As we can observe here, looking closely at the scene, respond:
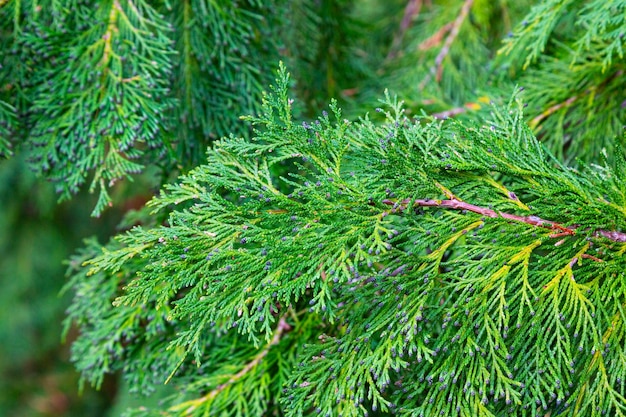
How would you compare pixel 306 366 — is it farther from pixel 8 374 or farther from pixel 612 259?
pixel 8 374

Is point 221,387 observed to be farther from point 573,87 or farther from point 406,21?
point 406,21

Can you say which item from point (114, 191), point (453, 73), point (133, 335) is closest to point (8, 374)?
point (114, 191)

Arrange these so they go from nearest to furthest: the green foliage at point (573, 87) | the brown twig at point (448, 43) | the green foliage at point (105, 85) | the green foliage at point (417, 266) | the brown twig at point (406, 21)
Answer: the green foliage at point (417, 266) < the green foliage at point (105, 85) < the green foliage at point (573, 87) < the brown twig at point (448, 43) < the brown twig at point (406, 21)

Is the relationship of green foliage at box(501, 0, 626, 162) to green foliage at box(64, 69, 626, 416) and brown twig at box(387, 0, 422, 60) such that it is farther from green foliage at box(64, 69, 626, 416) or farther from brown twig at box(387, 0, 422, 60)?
brown twig at box(387, 0, 422, 60)

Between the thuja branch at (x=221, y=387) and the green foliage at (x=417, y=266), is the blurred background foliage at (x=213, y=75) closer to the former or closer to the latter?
the green foliage at (x=417, y=266)

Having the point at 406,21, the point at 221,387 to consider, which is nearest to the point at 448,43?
the point at 406,21

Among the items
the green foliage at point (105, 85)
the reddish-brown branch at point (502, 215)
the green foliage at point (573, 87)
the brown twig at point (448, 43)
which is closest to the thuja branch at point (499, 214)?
the reddish-brown branch at point (502, 215)
